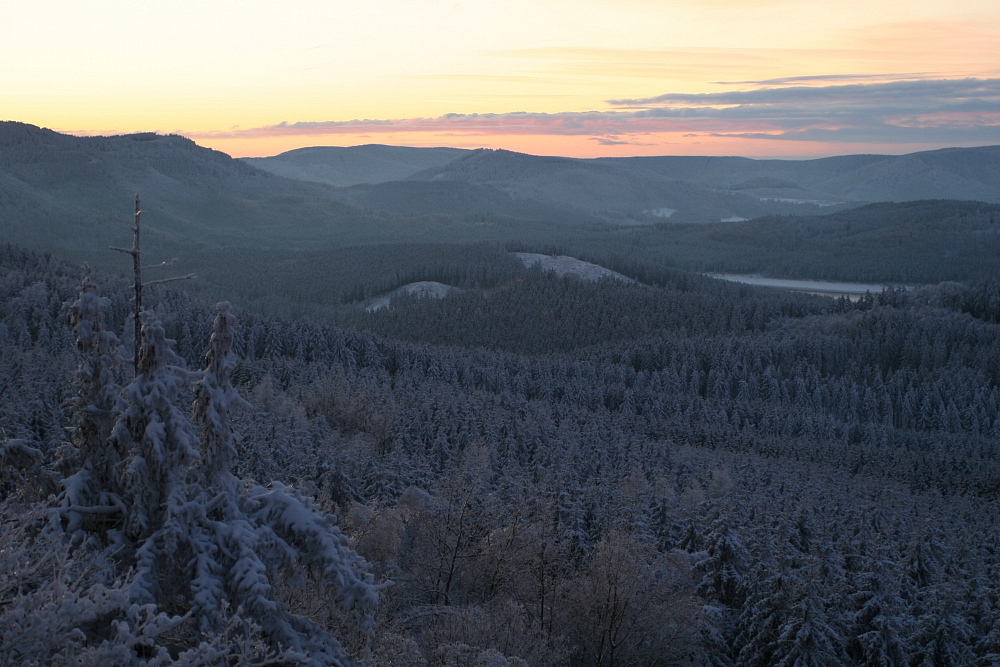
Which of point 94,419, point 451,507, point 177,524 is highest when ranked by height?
point 94,419

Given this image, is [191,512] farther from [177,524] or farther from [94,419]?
[94,419]

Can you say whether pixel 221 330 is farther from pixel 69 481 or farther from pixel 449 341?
pixel 449 341


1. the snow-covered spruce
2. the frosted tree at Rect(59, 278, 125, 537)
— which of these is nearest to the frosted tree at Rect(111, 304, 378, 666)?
the snow-covered spruce

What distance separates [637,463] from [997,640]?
35.8m

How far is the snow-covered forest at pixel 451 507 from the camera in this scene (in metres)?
14.0

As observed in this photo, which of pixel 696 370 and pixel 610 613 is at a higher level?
pixel 610 613

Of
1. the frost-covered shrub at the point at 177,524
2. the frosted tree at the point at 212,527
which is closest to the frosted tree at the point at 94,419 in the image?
the frost-covered shrub at the point at 177,524

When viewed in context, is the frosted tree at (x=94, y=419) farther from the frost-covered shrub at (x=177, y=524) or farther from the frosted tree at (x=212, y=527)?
the frosted tree at (x=212, y=527)

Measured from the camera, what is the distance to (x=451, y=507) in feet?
105

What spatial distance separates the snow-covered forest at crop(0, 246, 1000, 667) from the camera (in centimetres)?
1402

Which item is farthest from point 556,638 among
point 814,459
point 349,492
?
point 814,459

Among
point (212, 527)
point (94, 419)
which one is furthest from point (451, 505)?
Result: point (94, 419)

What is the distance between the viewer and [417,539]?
3203 centimetres

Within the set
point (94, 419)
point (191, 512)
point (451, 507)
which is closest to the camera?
point (191, 512)
